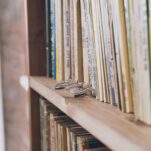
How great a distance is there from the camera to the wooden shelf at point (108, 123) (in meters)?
0.35

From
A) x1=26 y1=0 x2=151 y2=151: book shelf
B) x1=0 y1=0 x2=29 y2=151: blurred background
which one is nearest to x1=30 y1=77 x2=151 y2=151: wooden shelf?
x1=26 y1=0 x2=151 y2=151: book shelf

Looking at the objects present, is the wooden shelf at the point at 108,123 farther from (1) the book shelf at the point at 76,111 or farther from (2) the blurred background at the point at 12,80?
(2) the blurred background at the point at 12,80

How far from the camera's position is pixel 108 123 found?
0.41 m

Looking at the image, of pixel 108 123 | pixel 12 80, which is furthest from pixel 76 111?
pixel 12 80

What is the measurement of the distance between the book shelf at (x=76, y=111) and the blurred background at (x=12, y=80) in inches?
27.7

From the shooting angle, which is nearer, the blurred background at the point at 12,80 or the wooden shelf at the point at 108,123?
the wooden shelf at the point at 108,123

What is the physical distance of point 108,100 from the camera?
0.55 m

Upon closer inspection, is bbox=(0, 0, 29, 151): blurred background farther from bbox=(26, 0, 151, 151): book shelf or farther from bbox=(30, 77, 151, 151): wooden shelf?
bbox=(30, 77, 151, 151): wooden shelf

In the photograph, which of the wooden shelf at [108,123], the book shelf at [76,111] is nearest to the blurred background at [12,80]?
the book shelf at [76,111]

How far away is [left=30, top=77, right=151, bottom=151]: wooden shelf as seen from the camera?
1.14ft

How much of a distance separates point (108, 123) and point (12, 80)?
1.45 meters

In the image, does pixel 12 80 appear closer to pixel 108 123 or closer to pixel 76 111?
pixel 76 111

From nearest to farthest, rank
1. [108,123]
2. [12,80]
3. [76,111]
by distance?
[108,123] → [76,111] → [12,80]

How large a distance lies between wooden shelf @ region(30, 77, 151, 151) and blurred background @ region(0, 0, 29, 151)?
1118 millimetres
